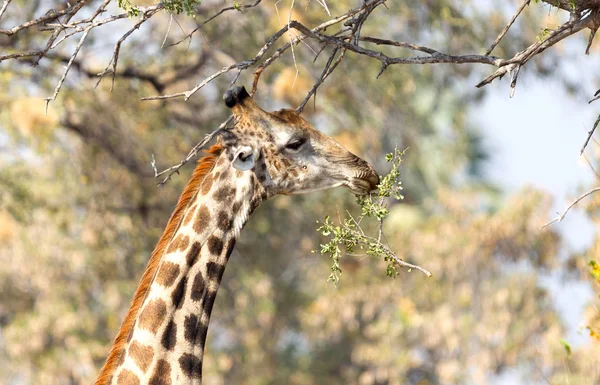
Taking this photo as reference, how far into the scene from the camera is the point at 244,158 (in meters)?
6.19

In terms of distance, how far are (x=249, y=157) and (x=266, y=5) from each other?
9.66m

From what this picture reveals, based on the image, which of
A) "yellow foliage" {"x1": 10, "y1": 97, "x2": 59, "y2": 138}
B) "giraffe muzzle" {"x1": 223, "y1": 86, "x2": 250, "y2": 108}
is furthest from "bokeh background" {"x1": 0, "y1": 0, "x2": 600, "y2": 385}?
"giraffe muzzle" {"x1": 223, "y1": 86, "x2": 250, "y2": 108}

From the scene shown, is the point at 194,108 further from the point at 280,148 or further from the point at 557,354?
the point at 280,148

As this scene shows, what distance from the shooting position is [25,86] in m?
13.5

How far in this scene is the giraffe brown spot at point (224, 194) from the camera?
6145 millimetres

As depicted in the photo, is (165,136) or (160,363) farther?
(165,136)

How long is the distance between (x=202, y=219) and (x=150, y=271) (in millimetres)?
425

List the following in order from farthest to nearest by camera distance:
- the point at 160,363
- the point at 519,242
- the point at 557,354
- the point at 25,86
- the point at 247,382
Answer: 1. the point at 247,382
2. the point at 519,242
3. the point at 557,354
4. the point at 25,86
5. the point at 160,363

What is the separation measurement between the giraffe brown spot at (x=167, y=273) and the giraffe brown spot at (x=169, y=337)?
22cm

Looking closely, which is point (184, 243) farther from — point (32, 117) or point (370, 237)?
point (32, 117)

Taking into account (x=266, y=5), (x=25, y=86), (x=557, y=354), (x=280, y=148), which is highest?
(x=266, y=5)

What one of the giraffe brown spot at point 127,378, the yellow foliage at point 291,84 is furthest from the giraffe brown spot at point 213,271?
the yellow foliage at point 291,84

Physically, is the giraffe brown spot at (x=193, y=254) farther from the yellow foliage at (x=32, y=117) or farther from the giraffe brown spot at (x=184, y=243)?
the yellow foliage at (x=32, y=117)

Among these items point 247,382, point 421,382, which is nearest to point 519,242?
point 421,382
